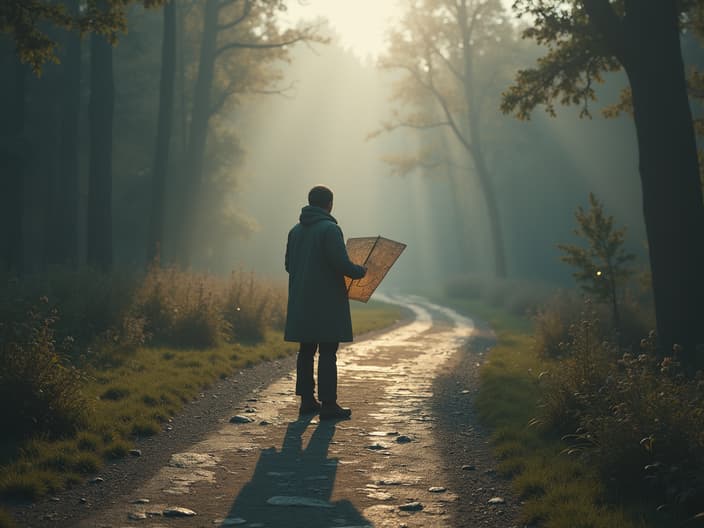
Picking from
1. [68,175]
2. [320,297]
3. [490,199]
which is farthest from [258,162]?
[320,297]

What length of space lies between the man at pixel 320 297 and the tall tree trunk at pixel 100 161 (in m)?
12.3

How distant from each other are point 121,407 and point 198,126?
20.1 metres

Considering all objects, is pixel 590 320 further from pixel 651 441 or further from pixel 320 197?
pixel 651 441

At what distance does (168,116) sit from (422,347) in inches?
410

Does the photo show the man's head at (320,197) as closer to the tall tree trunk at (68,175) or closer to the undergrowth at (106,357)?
the undergrowth at (106,357)

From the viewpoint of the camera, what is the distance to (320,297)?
8531mm

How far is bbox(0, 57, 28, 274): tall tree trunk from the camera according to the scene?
21.9 m

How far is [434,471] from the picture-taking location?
258 inches

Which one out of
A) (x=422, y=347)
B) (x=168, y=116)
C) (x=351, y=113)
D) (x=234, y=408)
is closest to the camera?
(x=234, y=408)

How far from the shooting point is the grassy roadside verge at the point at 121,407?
586 cm

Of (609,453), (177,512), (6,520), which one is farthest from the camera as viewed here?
(609,453)

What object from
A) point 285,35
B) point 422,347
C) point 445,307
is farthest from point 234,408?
point 445,307

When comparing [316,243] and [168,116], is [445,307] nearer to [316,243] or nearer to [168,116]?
[168,116]

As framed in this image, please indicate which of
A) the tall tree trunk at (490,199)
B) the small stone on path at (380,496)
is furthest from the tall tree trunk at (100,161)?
the tall tree trunk at (490,199)
